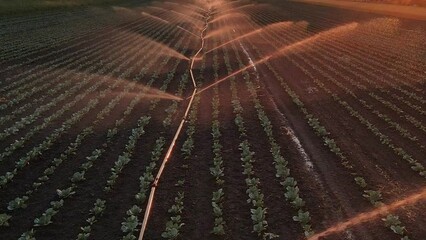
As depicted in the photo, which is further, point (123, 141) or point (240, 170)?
point (123, 141)

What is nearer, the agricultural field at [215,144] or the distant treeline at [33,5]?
the agricultural field at [215,144]

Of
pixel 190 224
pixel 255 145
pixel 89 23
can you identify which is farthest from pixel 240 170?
pixel 89 23

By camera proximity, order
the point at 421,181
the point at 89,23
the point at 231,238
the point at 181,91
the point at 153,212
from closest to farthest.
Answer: the point at 231,238, the point at 153,212, the point at 421,181, the point at 181,91, the point at 89,23

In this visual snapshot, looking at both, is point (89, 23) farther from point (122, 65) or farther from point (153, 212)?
point (153, 212)

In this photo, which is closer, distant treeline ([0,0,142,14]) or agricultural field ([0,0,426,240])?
agricultural field ([0,0,426,240])

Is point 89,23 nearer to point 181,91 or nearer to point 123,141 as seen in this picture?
point 181,91

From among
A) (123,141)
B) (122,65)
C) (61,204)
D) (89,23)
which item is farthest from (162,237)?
(89,23)

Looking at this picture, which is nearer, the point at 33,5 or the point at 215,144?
the point at 215,144

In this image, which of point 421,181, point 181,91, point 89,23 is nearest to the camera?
point 421,181
